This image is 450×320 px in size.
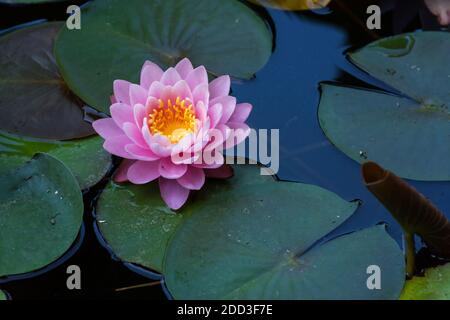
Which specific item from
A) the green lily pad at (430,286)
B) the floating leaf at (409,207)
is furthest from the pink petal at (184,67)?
the green lily pad at (430,286)

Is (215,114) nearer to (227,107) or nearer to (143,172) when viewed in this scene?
(227,107)

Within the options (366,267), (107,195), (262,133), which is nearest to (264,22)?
(262,133)

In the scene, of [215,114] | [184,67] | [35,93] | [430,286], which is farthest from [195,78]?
[430,286]

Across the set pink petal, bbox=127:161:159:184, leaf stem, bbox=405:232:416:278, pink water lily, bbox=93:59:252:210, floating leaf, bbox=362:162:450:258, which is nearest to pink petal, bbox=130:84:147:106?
pink water lily, bbox=93:59:252:210

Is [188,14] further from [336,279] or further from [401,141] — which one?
[336,279]

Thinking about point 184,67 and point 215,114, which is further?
point 184,67

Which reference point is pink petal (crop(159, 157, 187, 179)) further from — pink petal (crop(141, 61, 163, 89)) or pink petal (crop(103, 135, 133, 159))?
pink petal (crop(141, 61, 163, 89))
